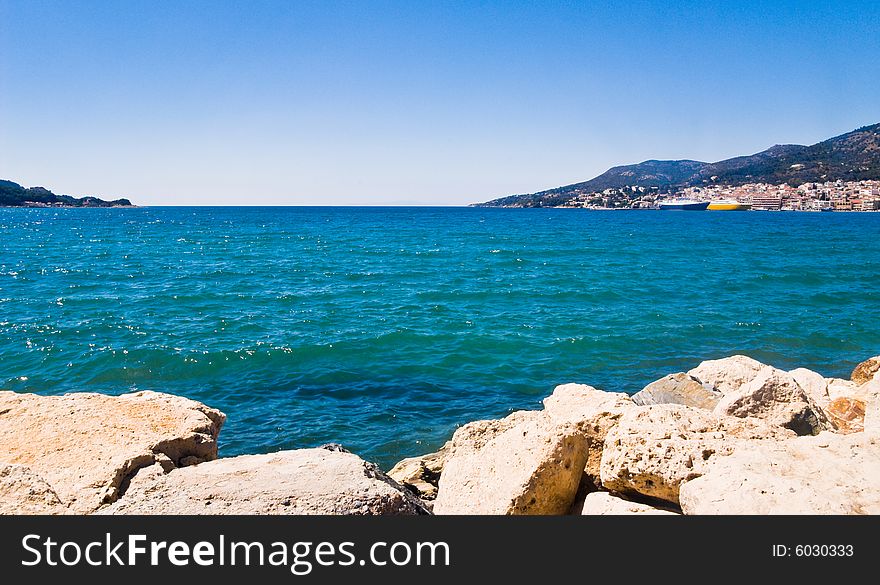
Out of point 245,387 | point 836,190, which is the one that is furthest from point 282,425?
point 836,190

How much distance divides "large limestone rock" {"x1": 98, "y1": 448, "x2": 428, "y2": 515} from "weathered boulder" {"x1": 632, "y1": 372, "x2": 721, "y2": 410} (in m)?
6.85

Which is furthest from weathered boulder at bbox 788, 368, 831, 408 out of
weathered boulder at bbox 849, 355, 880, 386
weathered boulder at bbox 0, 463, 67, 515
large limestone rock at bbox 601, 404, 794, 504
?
weathered boulder at bbox 0, 463, 67, 515

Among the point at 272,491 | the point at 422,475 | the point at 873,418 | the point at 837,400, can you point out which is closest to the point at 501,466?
the point at 272,491

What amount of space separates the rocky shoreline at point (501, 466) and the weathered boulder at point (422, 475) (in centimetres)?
5

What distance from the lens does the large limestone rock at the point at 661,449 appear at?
193 inches

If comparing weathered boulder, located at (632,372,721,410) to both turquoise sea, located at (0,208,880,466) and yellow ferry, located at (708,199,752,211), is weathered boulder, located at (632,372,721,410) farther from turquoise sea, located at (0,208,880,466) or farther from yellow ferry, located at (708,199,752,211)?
yellow ferry, located at (708,199,752,211)

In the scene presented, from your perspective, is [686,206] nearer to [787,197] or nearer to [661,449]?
[787,197]

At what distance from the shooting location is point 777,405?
23.0 feet

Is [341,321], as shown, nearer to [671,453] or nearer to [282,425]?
[282,425]

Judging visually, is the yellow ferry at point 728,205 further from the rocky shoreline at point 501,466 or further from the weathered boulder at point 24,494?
the weathered boulder at point 24,494

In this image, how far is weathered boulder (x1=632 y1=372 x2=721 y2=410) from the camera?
9.92 meters

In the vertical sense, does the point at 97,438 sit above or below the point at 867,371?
above

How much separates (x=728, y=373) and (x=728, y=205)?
16111cm
